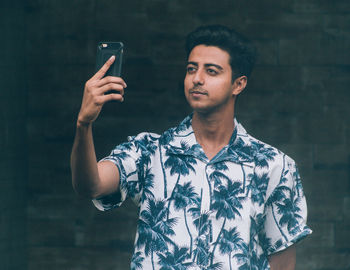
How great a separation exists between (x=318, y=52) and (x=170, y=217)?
239 centimetres

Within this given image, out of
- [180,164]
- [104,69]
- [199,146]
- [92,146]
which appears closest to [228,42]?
[199,146]

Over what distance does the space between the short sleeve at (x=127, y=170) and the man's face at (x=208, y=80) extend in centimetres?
35

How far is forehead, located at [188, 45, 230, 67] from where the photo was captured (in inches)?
115

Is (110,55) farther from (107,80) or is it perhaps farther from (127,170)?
(127,170)

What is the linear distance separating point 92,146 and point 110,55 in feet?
1.26

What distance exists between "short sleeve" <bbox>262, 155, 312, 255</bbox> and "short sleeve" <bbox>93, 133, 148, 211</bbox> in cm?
68

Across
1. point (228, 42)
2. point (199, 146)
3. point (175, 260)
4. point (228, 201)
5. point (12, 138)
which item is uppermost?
point (228, 42)

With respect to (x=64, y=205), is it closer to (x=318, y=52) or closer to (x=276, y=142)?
(x=276, y=142)

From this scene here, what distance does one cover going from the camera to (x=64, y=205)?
4.56m

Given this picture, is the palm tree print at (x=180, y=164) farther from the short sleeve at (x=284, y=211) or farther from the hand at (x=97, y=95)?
the hand at (x=97, y=95)

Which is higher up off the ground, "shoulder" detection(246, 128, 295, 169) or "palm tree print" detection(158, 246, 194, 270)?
"shoulder" detection(246, 128, 295, 169)

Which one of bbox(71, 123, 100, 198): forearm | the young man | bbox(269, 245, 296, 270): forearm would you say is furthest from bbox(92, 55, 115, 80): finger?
bbox(269, 245, 296, 270): forearm

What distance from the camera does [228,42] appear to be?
9.86 ft

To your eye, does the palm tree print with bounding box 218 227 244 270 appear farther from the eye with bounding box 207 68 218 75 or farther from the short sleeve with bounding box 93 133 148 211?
the eye with bounding box 207 68 218 75
